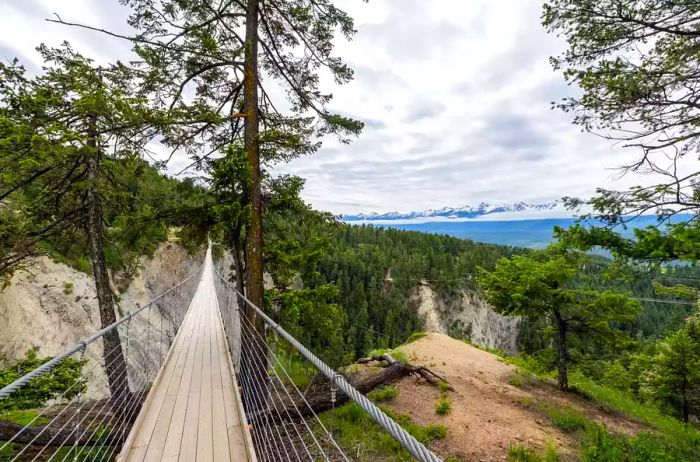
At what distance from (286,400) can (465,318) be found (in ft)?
229

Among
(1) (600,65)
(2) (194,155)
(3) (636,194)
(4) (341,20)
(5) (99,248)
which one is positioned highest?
(4) (341,20)

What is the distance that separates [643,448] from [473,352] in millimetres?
7651

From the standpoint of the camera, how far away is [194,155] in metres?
6.36

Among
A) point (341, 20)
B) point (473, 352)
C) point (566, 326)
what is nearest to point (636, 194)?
point (341, 20)

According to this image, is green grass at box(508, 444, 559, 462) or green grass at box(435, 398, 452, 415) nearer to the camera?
green grass at box(508, 444, 559, 462)

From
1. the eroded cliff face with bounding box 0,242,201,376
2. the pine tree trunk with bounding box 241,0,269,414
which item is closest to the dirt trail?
the pine tree trunk with bounding box 241,0,269,414

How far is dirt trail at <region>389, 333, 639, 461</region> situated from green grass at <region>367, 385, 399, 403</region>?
0.41 ft

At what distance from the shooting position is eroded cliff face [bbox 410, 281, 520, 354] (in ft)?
224

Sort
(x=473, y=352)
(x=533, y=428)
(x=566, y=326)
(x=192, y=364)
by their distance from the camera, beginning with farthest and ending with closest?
(x=473, y=352), (x=566, y=326), (x=533, y=428), (x=192, y=364)

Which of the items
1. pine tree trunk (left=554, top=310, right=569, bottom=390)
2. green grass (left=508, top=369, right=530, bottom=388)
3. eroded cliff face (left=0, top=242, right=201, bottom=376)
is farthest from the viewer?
eroded cliff face (left=0, top=242, right=201, bottom=376)

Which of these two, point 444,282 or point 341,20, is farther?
point 444,282

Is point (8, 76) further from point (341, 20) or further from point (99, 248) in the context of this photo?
point (341, 20)

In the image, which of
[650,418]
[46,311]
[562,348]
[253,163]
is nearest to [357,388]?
[253,163]

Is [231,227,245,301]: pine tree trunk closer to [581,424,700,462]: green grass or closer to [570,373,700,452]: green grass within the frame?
[581,424,700,462]: green grass
